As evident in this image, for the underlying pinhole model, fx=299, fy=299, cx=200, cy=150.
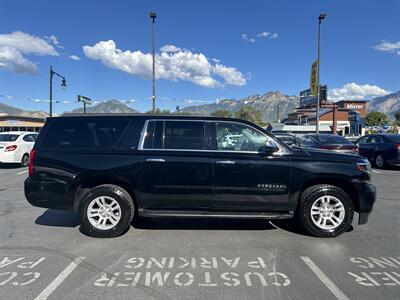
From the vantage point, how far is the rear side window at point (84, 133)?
4773mm

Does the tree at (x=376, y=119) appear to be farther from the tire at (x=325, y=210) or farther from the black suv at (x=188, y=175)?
the black suv at (x=188, y=175)

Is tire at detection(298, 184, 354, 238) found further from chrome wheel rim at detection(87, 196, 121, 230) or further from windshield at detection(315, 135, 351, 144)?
windshield at detection(315, 135, 351, 144)

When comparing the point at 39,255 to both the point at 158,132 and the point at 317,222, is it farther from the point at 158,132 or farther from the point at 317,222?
the point at 317,222

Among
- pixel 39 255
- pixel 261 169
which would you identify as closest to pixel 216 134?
pixel 261 169

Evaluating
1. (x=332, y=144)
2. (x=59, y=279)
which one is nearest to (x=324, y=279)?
(x=59, y=279)

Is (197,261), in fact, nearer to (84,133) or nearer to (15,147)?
(84,133)

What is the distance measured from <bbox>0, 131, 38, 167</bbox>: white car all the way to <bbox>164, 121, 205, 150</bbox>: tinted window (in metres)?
10.9

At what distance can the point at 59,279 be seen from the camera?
3336 millimetres

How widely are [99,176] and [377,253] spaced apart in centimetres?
419

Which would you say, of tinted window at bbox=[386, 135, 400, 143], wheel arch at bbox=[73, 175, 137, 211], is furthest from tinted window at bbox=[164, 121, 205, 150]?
tinted window at bbox=[386, 135, 400, 143]

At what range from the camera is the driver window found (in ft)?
15.4

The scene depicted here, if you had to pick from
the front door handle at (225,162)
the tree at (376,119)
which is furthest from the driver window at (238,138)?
the tree at (376,119)

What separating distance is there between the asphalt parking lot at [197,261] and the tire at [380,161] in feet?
26.2

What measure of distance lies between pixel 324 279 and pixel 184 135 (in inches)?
107
